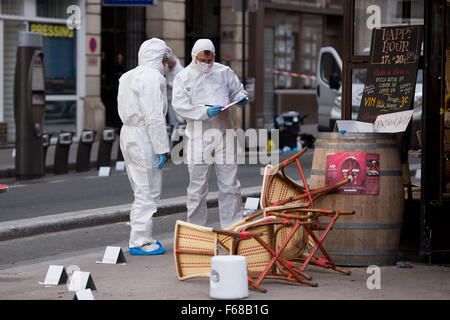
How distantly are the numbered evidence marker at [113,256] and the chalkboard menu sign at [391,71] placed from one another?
2227 millimetres

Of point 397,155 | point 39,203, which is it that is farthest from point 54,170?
Result: point 397,155

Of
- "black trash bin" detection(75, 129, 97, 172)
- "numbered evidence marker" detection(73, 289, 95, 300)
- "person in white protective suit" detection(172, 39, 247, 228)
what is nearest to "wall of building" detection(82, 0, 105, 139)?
"black trash bin" detection(75, 129, 97, 172)

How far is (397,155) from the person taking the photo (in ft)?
26.0

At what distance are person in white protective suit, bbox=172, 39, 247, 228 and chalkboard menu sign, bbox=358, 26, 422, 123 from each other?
161cm

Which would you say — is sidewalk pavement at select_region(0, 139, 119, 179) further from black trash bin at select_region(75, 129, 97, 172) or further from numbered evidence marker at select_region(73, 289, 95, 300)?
numbered evidence marker at select_region(73, 289, 95, 300)

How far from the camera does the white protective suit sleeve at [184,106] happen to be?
9367 mm

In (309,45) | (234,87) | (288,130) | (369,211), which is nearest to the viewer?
(369,211)

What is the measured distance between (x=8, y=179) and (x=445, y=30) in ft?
32.0

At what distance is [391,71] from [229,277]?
250 cm

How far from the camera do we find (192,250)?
24.1 ft

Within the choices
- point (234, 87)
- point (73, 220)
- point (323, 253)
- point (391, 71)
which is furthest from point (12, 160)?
point (323, 253)

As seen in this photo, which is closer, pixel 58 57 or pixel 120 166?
pixel 120 166

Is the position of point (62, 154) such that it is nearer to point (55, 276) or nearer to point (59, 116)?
point (59, 116)

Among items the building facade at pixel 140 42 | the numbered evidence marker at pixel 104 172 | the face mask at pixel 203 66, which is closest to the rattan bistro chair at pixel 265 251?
the face mask at pixel 203 66
